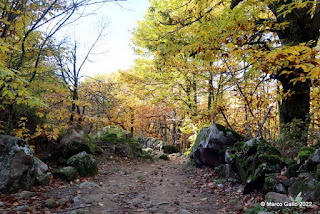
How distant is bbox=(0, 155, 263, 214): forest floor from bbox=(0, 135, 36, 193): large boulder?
375mm

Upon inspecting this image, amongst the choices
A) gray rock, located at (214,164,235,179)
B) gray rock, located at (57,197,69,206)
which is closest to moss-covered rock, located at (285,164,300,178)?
gray rock, located at (214,164,235,179)

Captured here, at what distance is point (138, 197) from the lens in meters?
5.04

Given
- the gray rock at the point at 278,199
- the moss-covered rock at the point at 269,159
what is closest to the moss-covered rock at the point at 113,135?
the moss-covered rock at the point at 269,159

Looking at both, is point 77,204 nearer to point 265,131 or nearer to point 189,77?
point 265,131

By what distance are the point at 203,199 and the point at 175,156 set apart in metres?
9.71

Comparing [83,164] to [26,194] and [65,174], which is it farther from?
[26,194]

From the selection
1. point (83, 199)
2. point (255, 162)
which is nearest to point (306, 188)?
point (255, 162)

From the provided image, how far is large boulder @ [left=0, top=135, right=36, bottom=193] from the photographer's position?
4.32 metres

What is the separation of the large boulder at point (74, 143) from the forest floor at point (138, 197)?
1.45m

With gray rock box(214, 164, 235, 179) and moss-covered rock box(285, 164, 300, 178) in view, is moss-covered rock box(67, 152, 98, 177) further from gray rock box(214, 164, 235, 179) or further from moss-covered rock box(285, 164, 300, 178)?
moss-covered rock box(285, 164, 300, 178)

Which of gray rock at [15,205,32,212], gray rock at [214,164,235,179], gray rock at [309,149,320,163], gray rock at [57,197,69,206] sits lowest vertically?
gray rock at [57,197,69,206]

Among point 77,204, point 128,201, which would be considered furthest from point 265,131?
point 77,204

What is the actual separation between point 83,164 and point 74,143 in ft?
4.09

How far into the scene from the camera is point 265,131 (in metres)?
7.08
